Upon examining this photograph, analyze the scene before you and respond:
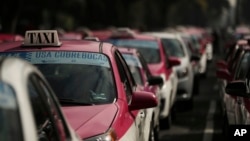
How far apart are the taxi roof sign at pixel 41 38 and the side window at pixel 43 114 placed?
270cm

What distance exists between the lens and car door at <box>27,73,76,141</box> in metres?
4.02

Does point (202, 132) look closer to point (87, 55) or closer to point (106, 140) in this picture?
point (87, 55)

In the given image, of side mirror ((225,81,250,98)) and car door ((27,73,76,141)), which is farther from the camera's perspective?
side mirror ((225,81,250,98))

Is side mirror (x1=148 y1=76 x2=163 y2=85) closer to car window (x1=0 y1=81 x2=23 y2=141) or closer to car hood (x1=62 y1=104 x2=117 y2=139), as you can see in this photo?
car hood (x1=62 y1=104 x2=117 y2=139)

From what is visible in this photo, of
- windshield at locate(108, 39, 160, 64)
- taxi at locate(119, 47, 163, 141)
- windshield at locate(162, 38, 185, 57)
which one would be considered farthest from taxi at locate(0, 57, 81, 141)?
windshield at locate(162, 38, 185, 57)

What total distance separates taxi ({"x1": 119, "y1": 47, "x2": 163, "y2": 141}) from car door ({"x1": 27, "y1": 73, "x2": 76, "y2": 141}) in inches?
149

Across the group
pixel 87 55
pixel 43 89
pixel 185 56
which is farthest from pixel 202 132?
pixel 43 89

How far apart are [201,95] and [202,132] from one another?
7.78m

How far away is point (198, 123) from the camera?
45.0ft

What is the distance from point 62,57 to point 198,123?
23.9 feet

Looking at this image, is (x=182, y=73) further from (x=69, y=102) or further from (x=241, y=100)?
(x=69, y=102)

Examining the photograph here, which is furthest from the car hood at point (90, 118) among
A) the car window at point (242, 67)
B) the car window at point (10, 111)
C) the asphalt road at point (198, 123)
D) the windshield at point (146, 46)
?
the windshield at point (146, 46)

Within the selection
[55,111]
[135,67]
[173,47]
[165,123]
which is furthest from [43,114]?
[173,47]

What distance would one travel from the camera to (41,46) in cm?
696
